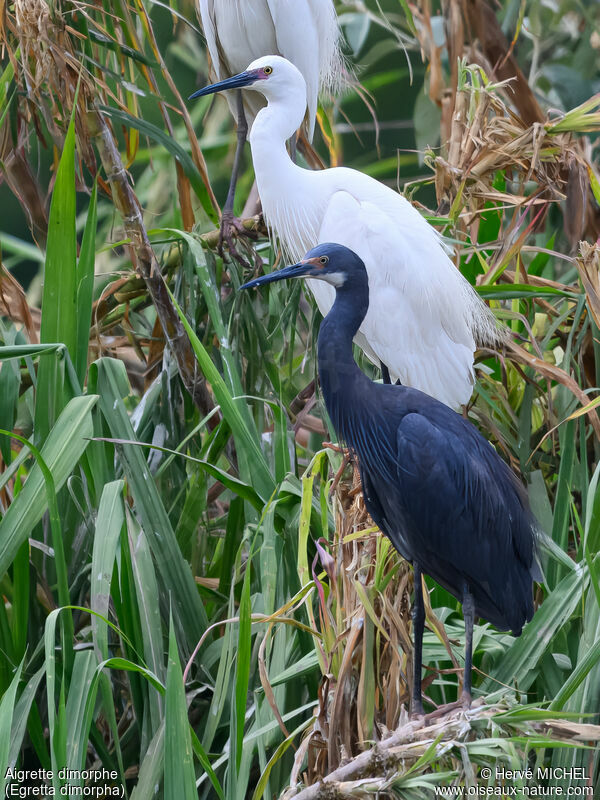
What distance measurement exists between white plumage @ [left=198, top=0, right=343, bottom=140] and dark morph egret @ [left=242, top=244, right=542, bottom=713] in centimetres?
119

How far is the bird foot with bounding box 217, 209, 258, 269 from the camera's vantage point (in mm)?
2121

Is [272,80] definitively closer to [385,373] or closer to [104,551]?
[385,373]

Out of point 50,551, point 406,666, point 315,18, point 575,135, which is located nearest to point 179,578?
point 50,551

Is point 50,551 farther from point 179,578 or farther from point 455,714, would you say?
point 455,714

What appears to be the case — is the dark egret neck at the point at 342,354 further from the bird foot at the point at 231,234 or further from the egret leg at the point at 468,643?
the bird foot at the point at 231,234

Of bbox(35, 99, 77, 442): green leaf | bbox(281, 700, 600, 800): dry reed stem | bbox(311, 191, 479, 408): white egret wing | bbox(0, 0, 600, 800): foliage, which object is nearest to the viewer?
bbox(281, 700, 600, 800): dry reed stem

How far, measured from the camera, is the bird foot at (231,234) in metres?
2.12

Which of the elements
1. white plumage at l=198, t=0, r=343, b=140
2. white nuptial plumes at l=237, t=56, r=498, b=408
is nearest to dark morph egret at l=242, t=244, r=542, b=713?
white nuptial plumes at l=237, t=56, r=498, b=408

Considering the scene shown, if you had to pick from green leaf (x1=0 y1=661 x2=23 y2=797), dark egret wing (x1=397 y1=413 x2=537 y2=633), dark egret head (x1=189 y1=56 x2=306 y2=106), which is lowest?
green leaf (x1=0 y1=661 x2=23 y2=797)

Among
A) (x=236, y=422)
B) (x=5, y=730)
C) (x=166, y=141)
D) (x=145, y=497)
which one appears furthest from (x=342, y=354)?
(x=166, y=141)

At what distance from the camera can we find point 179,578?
63.9 inches

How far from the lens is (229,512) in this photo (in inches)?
72.7

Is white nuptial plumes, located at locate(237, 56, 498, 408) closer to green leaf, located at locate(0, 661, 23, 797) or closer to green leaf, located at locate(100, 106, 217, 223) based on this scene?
green leaf, located at locate(100, 106, 217, 223)

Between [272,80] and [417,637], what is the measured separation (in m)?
1.17
